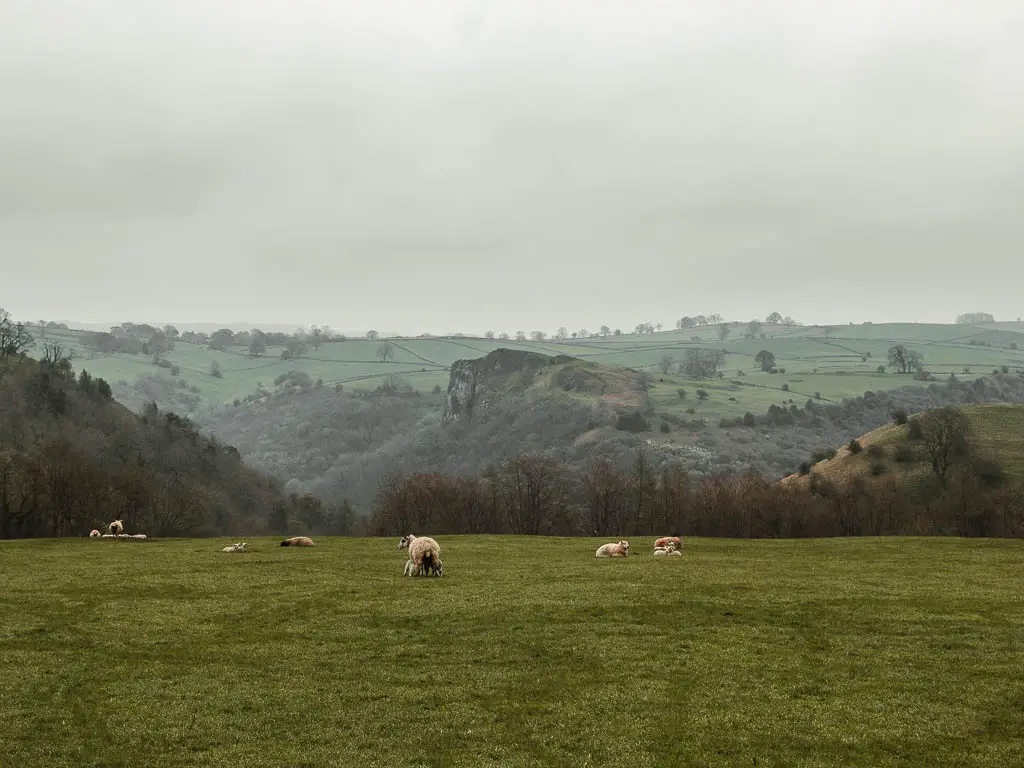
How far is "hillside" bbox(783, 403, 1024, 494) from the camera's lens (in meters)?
140

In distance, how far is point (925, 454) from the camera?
147250mm

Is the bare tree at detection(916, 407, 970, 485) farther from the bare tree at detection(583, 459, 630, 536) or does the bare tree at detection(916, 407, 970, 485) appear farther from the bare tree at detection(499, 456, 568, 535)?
the bare tree at detection(499, 456, 568, 535)

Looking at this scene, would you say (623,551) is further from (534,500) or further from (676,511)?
(676,511)

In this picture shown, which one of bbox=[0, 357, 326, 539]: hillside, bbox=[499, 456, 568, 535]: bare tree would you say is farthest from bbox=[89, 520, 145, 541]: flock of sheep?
bbox=[499, 456, 568, 535]: bare tree

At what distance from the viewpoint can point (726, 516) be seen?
111 metres

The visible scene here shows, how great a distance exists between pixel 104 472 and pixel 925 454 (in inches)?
5485

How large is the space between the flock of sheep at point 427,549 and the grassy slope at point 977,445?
10579 cm

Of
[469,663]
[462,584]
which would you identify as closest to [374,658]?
[469,663]

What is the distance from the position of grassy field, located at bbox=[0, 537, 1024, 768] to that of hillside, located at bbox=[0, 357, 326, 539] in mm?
59363

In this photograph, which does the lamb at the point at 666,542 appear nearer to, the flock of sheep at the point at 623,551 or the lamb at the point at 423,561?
the flock of sheep at the point at 623,551


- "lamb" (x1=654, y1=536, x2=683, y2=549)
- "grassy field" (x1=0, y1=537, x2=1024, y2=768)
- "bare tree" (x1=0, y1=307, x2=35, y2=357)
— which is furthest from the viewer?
"bare tree" (x1=0, y1=307, x2=35, y2=357)

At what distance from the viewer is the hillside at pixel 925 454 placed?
139625 mm

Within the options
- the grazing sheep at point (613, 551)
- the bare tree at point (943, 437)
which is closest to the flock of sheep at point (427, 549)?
the grazing sheep at point (613, 551)

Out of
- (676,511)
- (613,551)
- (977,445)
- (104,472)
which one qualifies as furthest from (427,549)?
(977,445)
